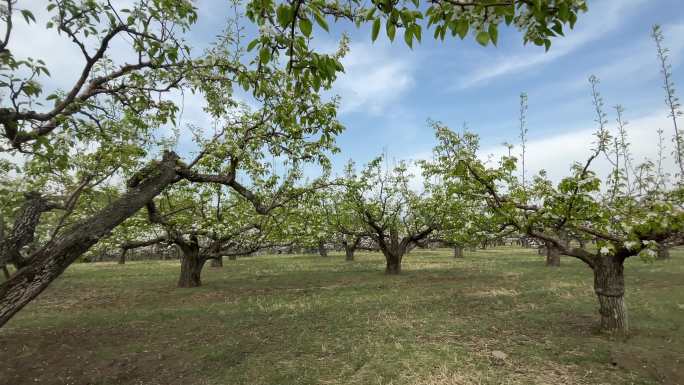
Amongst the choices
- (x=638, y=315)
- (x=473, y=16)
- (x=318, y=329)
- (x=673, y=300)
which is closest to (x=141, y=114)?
(x=318, y=329)

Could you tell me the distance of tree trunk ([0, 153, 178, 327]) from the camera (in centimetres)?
543

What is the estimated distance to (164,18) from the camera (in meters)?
7.48

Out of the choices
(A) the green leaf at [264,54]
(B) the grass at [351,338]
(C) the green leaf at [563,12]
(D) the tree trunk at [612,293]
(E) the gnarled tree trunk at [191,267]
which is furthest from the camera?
(E) the gnarled tree trunk at [191,267]

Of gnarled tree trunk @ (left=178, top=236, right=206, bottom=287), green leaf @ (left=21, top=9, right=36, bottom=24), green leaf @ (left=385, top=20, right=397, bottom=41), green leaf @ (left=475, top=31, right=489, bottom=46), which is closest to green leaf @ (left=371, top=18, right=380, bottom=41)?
green leaf @ (left=385, top=20, right=397, bottom=41)

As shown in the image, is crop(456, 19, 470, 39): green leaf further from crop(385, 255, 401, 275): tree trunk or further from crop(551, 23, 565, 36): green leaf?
crop(385, 255, 401, 275): tree trunk

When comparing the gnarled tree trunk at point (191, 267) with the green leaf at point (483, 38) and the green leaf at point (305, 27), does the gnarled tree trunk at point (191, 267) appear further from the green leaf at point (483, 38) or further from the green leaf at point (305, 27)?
the green leaf at point (483, 38)

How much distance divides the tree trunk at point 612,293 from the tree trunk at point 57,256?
11.7 metres

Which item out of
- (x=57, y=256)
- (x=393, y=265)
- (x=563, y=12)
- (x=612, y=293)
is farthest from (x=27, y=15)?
(x=393, y=265)

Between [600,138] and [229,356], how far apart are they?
1058 centimetres

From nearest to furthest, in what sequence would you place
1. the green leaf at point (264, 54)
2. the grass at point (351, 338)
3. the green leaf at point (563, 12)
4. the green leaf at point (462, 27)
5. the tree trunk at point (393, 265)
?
the green leaf at point (563, 12), the green leaf at point (462, 27), the green leaf at point (264, 54), the grass at point (351, 338), the tree trunk at point (393, 265)

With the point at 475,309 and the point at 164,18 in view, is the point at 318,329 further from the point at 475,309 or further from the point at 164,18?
the point at 164,18

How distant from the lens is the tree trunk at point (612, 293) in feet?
30.2

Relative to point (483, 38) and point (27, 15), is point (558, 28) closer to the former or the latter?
point (483, 38)

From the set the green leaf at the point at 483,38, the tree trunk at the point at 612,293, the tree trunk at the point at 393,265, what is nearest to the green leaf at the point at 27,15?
the green leaf at the point at 483,38
